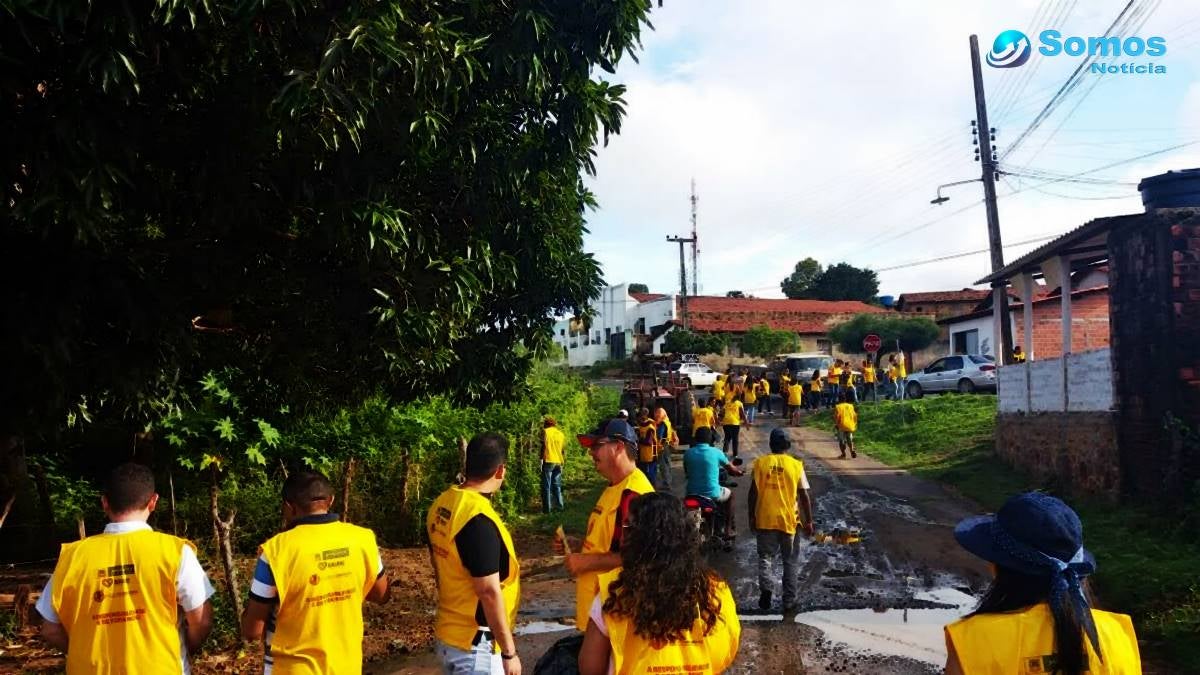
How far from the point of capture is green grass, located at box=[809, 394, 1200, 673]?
6.84 meters

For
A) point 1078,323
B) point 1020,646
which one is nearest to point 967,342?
point 1078,323

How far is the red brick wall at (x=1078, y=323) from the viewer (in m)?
25.1

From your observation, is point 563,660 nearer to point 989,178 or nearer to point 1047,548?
point 1047,548

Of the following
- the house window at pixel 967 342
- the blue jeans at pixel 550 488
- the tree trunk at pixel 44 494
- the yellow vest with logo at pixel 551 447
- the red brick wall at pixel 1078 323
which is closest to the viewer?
the tree trunk at pixel 44 494

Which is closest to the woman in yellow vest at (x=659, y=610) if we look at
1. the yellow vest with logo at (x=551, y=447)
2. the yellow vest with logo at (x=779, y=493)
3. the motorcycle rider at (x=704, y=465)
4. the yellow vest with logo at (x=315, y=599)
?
the yellow vest with logo at (x=315, y=599)

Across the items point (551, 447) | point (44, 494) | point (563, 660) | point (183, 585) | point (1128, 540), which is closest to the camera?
point (563, 660)

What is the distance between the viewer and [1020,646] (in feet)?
7.47

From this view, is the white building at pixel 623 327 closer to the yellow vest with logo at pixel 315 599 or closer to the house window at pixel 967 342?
the house window at pixel 967 342

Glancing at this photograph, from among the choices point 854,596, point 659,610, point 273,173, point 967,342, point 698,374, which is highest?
point 967,342

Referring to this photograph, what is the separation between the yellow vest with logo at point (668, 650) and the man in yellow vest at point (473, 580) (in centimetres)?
95

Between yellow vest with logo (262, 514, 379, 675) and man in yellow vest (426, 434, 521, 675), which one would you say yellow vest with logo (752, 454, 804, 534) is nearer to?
man in yellow vest (426, 434, 521, 675)

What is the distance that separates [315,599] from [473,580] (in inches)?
25.4

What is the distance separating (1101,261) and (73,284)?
1420 cm

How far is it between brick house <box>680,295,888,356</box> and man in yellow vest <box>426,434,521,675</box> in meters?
44.3
